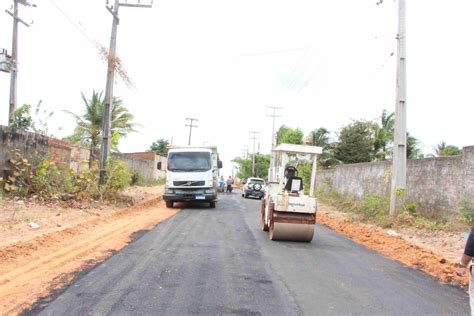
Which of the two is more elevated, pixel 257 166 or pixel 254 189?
pixel 257 166

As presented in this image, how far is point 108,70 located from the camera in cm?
1955

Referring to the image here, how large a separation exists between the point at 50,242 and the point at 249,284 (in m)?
5.11

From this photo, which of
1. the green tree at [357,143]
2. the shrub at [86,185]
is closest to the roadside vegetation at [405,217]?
the shrub at [86,185]

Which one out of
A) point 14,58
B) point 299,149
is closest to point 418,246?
point 299,149

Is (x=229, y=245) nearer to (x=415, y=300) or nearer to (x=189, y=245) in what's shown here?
(x=189, y=245)

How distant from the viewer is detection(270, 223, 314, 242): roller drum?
1160 cm

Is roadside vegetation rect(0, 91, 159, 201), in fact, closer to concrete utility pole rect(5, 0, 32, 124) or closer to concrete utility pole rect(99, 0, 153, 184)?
concrete utility pole rect(99, 0, 153, 184)

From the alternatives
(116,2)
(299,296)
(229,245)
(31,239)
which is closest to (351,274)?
(299,296)

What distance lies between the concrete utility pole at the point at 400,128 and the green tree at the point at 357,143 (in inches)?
978

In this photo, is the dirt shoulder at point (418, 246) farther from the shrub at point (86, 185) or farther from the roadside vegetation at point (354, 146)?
the shrub at point (86, 185)

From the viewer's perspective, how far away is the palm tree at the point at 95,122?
24031 millimetres

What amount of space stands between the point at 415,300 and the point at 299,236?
17.2 feet

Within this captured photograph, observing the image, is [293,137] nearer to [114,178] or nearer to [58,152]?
[114,178]

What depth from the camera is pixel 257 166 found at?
265 ft
